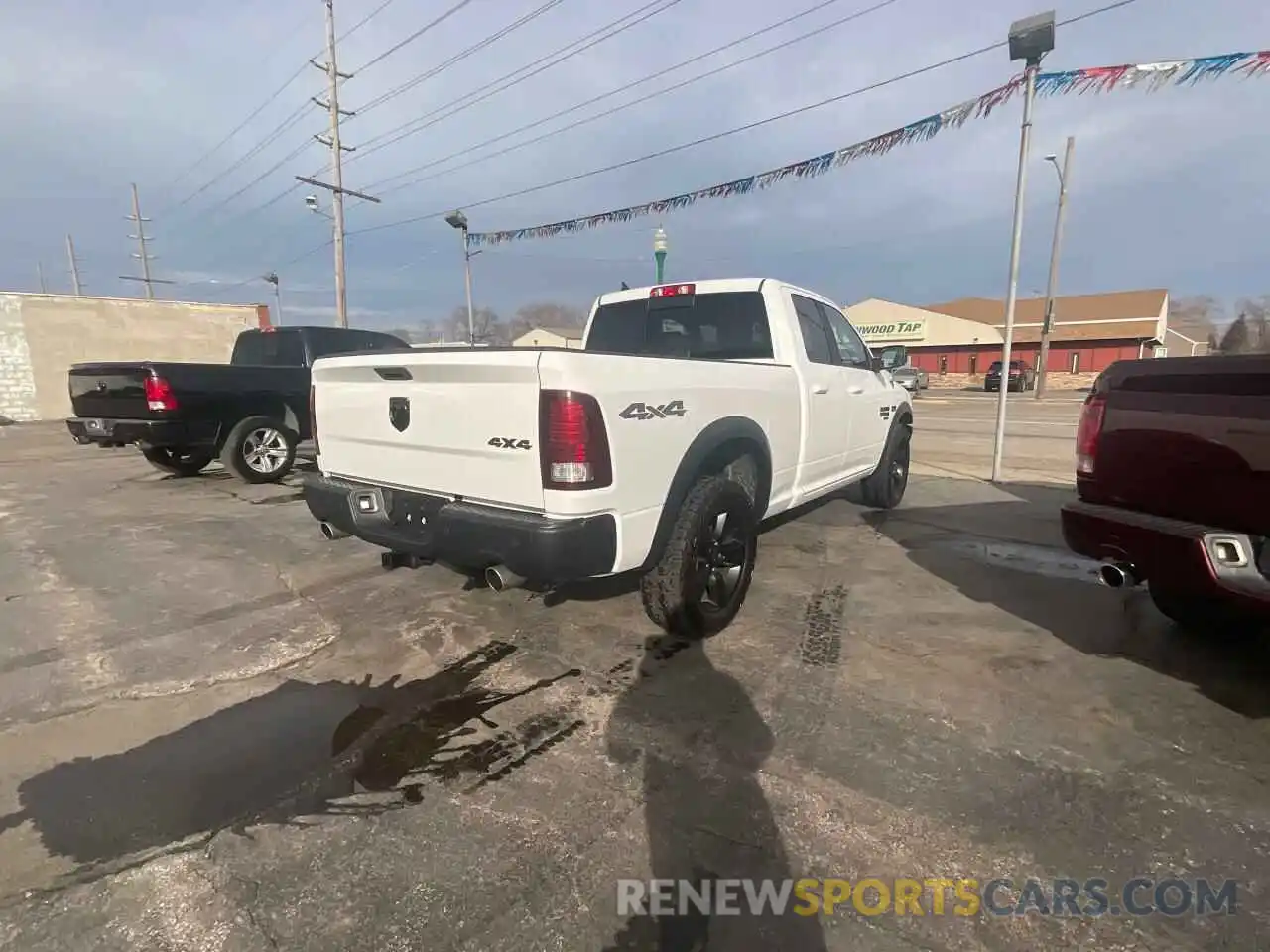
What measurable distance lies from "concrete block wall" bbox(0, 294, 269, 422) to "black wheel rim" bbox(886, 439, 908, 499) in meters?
22.4

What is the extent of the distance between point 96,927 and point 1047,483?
9328 mm

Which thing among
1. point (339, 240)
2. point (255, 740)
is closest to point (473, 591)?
point (255, 740)

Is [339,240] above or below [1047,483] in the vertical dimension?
above

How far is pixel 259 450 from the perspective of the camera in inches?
321

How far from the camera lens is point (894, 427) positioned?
21.6 ft

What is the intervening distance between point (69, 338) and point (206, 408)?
56.0 ft

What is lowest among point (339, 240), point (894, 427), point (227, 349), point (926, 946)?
point (926, 946)

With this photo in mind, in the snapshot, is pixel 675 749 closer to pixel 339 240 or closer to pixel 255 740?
pixel 255 740

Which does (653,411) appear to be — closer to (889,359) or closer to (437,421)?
(437,421)

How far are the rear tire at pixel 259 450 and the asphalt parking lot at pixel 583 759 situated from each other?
3394mm

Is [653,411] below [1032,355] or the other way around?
below

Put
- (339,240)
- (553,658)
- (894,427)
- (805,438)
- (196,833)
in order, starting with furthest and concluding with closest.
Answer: (339,240) → (894,427) → (805,438) → (553,658) → (196,833)

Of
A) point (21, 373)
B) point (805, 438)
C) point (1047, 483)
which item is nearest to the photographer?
point (805, 438)

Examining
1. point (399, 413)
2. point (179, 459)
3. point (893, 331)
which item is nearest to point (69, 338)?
point (179, 459)
